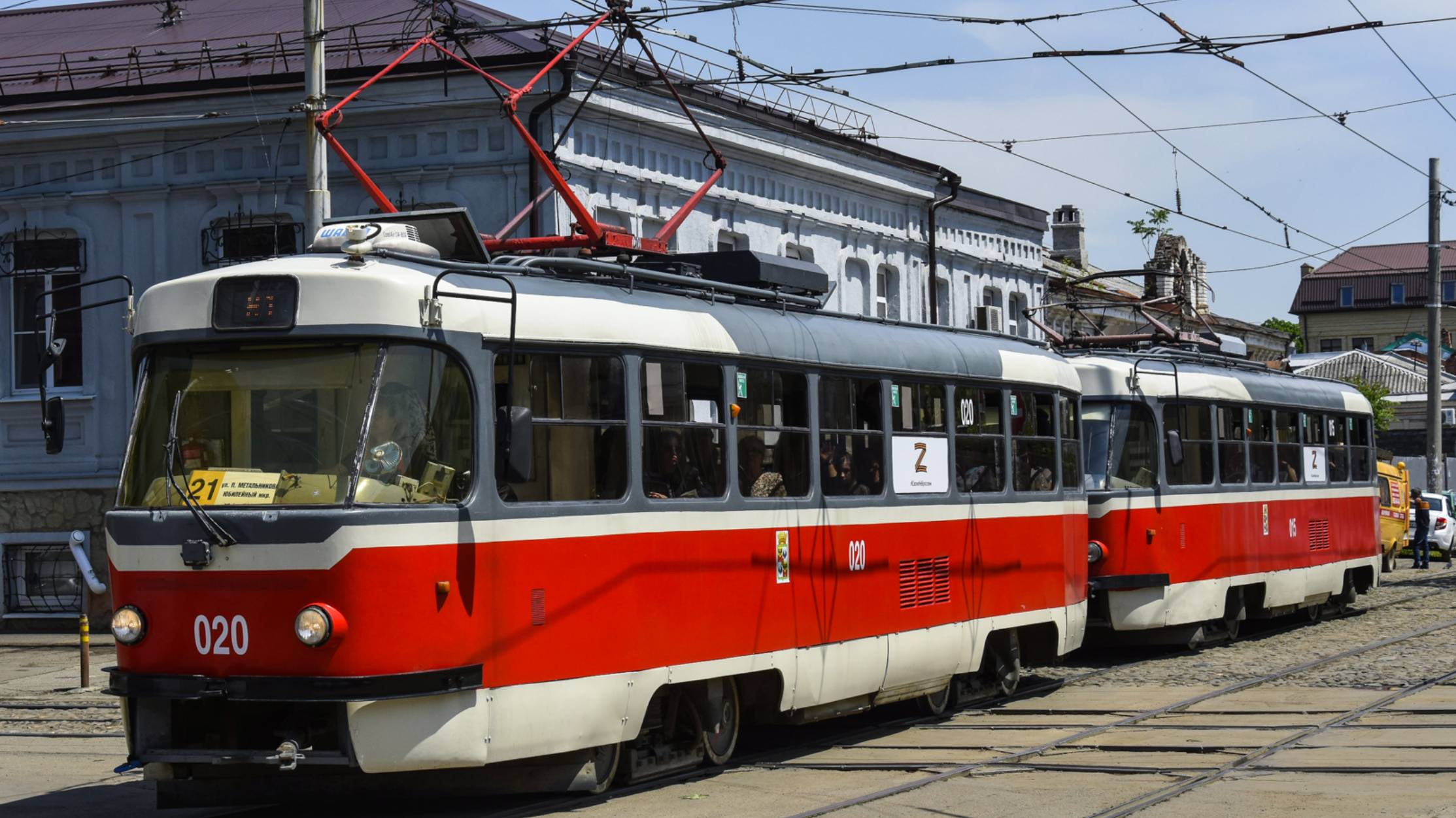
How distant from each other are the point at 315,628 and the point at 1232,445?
523 inches

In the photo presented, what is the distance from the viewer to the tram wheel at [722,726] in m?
11.1

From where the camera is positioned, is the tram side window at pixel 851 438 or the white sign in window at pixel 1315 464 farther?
the white sign in window at pixel 1315 464

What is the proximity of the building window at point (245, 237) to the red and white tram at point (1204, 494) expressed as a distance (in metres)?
10.2

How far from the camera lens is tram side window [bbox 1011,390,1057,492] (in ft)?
47.9

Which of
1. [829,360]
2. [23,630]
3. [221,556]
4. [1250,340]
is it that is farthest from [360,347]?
[1250,340]

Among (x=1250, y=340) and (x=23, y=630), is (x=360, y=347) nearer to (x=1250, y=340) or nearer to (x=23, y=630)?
(x=23, y=630)

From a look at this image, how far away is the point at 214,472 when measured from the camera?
30.0ft

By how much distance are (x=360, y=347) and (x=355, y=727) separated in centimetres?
181

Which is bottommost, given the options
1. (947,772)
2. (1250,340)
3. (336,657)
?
(947,772)

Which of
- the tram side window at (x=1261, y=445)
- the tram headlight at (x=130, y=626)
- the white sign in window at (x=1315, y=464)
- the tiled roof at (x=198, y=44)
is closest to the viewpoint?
the tram headlight at (x=130, y=626)

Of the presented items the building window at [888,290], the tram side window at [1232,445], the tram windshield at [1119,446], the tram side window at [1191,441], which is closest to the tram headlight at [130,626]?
the tram windshield at [1119,446]

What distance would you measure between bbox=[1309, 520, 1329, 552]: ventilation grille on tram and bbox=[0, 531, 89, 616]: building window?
15128mm

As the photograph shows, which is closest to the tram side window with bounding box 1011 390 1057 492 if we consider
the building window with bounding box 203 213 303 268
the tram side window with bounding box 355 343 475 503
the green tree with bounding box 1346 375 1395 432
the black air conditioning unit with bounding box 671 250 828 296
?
the black air conditioning unit with bounding box 671 250 828 296

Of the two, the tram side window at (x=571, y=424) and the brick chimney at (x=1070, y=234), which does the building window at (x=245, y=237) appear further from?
the brick chimney at (x=1070, y=234)
